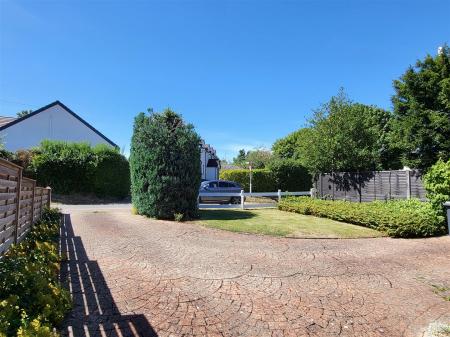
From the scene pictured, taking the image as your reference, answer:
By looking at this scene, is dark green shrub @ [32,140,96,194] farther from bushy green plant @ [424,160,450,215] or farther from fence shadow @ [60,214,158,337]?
bushy green plant @ [424,160,450,215]

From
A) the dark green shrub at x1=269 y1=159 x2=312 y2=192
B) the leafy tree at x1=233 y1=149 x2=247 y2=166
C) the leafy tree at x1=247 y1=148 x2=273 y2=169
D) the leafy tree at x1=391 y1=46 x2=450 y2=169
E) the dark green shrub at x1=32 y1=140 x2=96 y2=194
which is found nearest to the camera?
the leafy tree at x1=391 y1=46 x2=450 y2=169

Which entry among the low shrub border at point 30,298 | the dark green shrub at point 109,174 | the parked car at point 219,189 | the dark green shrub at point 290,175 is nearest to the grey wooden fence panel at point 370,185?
the dark green shrub at point 290,175

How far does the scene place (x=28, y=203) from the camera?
7.98 meters

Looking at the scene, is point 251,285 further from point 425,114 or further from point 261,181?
point 261,181

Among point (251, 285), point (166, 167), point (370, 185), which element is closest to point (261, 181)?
point (370, 185)

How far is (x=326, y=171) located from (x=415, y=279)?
1516 centimetres

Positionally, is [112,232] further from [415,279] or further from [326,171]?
[326,171]

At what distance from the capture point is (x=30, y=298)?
3.97m

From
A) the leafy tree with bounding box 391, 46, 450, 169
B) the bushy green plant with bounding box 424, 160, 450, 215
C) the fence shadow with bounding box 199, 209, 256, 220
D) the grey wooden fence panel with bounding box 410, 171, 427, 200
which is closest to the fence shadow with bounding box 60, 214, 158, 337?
the fence shadow with bounding box 199, 209, 256, 220

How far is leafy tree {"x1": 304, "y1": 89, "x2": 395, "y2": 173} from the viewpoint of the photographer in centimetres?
1900

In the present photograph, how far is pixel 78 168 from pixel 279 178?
14.5 m

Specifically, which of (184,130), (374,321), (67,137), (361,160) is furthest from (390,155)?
(67,137)

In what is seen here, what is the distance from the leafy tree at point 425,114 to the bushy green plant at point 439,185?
15.5 feet

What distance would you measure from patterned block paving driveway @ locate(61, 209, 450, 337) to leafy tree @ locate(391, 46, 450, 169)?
7.77 meters
